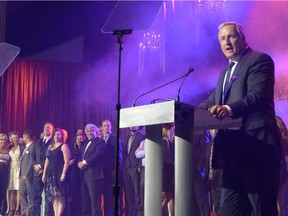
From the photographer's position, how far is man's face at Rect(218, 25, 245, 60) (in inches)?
101

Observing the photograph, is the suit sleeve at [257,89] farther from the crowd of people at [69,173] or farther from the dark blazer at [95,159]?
the dark blazer at [95,159]

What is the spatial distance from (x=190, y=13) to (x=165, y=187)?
421 centimetres

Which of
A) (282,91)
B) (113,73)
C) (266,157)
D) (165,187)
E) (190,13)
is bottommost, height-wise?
(165,187)

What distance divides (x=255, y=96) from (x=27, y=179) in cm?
602

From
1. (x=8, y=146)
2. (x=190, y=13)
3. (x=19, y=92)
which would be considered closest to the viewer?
(x=8, y=146)

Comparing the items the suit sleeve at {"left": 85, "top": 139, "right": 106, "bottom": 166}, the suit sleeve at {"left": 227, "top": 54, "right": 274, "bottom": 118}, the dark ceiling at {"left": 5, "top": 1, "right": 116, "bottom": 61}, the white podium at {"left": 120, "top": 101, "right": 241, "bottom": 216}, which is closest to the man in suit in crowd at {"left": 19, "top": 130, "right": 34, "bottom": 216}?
the suit sleeve at {"left": 85, "top": 139, "right": 106, "bottom": 166}

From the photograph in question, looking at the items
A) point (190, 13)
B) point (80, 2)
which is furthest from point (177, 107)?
point (80, 2)

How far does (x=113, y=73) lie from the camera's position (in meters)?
11.2

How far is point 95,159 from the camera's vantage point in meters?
6.72

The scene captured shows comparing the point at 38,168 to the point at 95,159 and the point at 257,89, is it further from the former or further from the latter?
the point at 257,89

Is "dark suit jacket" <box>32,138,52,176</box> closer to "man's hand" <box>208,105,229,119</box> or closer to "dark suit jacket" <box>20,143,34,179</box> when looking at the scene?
"dark suit jacket" <box>20,143,34,179</box>

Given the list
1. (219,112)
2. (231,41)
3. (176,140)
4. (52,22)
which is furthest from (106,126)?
(219,112)

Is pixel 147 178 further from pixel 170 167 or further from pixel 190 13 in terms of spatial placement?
pixel 190 13

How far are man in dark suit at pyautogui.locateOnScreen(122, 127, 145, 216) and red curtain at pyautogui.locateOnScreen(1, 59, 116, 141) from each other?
4.52m
